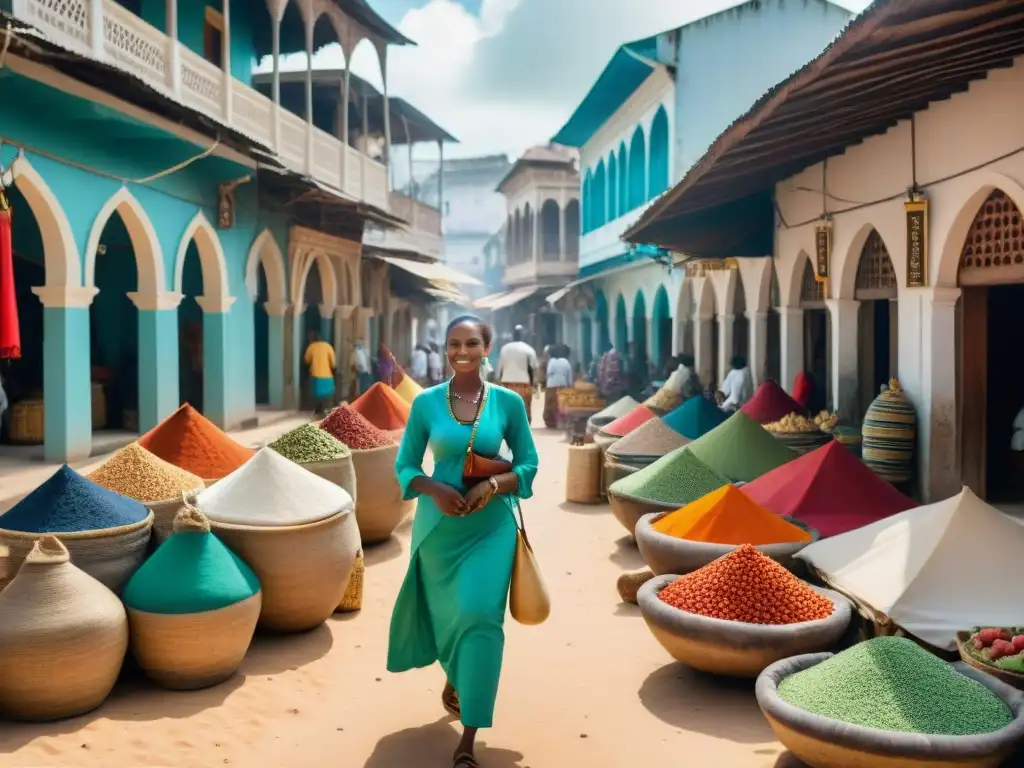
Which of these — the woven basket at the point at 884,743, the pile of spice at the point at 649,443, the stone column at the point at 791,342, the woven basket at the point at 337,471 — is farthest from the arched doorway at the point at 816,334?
the woven basket at the point at 884,743

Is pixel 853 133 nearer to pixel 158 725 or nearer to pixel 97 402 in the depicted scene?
pixel 158 725

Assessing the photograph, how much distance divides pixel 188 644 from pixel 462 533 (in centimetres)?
144

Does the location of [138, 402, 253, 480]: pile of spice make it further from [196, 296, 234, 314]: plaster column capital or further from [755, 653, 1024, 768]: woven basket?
[196, 296, 234, 314]: plaster column capital

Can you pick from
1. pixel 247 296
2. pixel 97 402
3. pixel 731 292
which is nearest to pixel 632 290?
pixel 731 292

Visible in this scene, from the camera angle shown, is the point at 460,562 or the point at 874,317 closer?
the point at 460,562

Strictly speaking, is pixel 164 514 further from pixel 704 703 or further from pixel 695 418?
pixel 695 418

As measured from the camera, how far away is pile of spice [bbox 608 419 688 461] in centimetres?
881

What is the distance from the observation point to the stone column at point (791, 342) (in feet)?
43.2

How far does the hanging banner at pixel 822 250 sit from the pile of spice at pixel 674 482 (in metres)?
4.56

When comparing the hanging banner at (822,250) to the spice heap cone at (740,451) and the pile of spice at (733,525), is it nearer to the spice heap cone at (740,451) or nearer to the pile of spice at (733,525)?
the spice heap cone at (740,451)

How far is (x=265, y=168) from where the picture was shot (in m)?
13.8

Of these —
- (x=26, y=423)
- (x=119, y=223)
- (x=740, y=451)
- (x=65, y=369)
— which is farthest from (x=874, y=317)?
(x=26, y=423)

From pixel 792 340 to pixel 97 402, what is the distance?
9.07 meters

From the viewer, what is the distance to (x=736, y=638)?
4.42 metres
